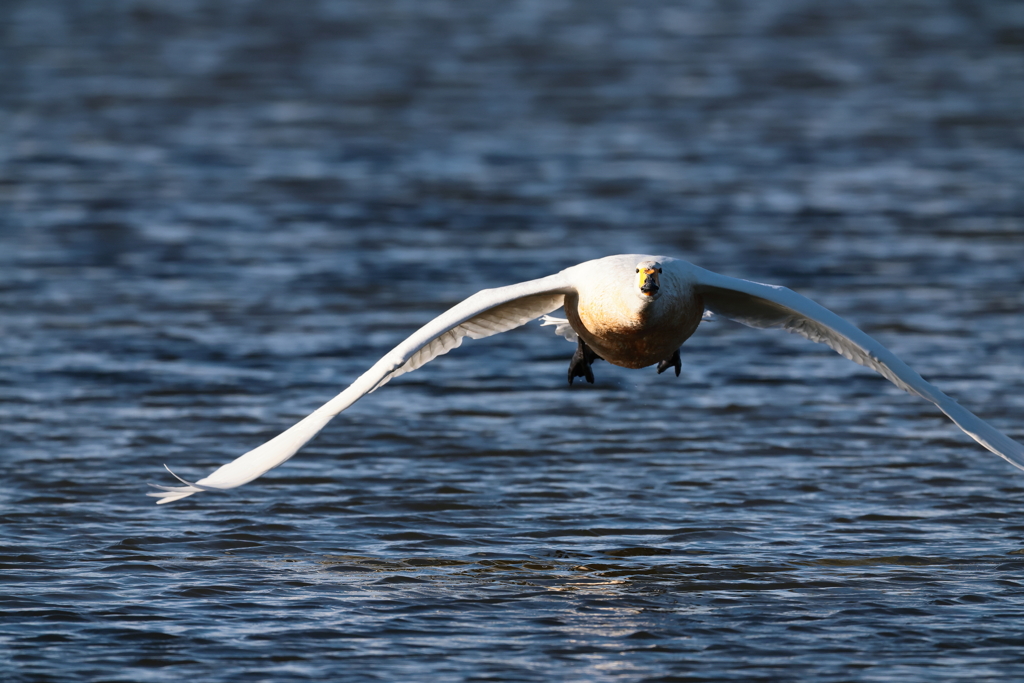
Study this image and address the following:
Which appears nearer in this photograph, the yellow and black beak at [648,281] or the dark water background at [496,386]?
the dark water background at [496,386]

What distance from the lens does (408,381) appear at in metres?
15.6

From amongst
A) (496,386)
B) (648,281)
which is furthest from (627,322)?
(496,386)

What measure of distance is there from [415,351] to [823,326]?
2.64 meters

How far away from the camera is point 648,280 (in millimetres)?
10211

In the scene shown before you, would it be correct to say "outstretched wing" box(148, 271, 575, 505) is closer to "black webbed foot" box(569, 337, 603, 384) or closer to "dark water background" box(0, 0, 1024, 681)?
"black webbed foot" box(569, 337, 603, 384)

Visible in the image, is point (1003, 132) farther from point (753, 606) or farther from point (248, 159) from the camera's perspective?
point (753, 606)

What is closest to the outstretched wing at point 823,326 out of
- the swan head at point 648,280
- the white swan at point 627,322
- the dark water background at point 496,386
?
the white swan at point 627,322

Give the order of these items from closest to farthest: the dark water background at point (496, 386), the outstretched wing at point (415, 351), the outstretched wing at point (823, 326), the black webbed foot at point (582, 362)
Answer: the dark water background at point (496, 386)
the outstretched wing at point (415, 351)
the outstretched wing at point (823, 326)
the black webbed foot at point (582, 362)

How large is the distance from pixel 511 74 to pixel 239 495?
21.1m

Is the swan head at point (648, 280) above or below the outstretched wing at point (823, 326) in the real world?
above

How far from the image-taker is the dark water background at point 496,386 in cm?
989

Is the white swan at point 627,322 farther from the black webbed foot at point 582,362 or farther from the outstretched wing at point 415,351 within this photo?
the black webbed foot at point 582,362

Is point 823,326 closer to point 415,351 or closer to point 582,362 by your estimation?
point 582,362

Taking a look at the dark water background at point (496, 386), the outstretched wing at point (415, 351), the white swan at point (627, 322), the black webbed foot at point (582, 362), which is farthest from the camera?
the black webbed foot at point (582, 362)
